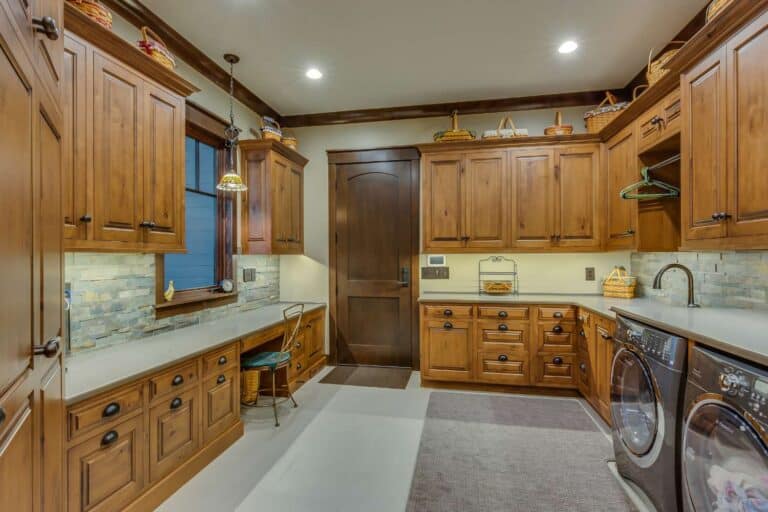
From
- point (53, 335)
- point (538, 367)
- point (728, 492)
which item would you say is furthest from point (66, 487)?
point (538, 367)

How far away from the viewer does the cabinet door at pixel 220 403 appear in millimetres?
2244

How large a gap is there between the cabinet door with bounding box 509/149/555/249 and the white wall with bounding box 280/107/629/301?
1.23 ft

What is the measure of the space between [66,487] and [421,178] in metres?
3.41

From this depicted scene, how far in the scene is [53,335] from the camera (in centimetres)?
106

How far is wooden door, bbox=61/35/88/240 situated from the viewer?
1.67m

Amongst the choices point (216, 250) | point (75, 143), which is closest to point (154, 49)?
point (75, 143)

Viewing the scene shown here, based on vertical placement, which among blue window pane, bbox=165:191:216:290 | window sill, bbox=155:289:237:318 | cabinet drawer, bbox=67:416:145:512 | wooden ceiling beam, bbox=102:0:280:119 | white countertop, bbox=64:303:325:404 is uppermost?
wooden ceiling beam, bbox=102:0:280:119

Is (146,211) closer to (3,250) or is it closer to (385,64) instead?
(3,250)

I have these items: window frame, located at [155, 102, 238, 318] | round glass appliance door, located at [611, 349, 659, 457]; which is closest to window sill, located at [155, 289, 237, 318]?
window frame, located at [155, 102, 238, 318]

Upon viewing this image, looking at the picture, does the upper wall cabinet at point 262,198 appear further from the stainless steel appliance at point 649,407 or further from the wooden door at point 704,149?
the wooden door at point 704,149

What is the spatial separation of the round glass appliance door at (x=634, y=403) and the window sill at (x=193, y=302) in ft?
9.80

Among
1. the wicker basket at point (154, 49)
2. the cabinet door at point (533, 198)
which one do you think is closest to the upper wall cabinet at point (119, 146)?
the wicker basket at point (154, 49)

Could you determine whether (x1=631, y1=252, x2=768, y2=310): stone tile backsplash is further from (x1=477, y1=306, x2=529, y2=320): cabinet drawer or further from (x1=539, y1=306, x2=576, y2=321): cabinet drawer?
(x1=477, y1=306, x2=529, y2=320): cabinet drawer

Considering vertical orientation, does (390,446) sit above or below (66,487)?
below
